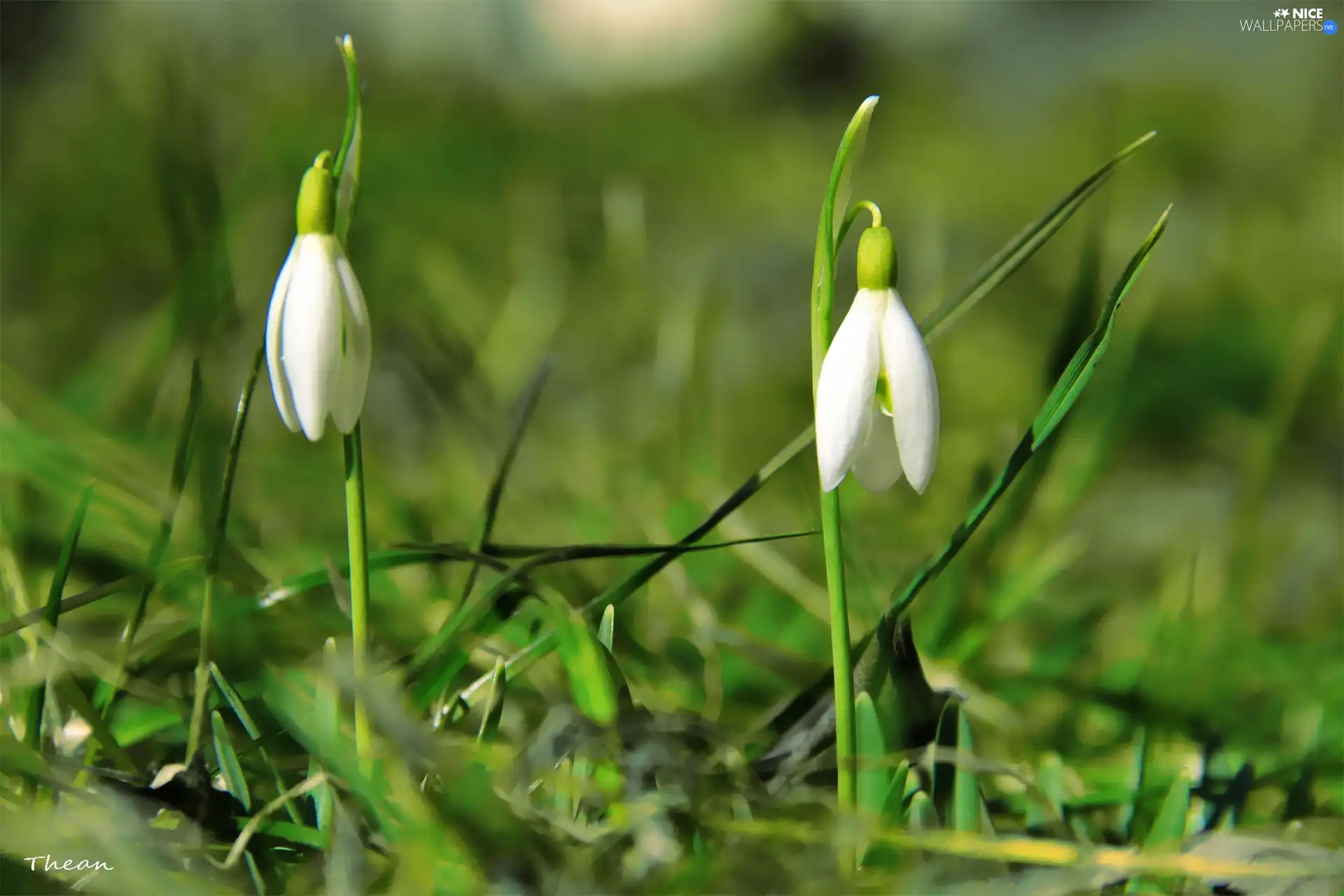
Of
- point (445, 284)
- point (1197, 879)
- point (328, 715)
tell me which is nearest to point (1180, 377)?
point (445, 284)

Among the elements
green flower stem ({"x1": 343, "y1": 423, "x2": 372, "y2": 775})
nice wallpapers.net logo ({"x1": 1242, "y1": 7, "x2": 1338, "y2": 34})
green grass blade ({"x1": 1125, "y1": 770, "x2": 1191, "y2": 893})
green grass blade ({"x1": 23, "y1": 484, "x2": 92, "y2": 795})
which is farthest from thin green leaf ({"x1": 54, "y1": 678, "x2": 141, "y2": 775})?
nice wallpapers.net logo ({"x1": 1242, "y1": 7, "x2": 1338, "y2": 34})

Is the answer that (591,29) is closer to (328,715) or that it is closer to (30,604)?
(30,604)

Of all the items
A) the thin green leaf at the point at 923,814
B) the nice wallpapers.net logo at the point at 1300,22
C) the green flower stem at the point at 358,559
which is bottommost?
the thin green leaf at the point at 923,814

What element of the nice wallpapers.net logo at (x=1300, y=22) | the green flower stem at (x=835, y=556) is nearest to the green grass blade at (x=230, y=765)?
the green flower stem at (x=835, y=556)

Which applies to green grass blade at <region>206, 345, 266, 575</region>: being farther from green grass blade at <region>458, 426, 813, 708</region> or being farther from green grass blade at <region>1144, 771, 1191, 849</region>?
green grass blade at <region>1144, 771, 1191, 849</region>

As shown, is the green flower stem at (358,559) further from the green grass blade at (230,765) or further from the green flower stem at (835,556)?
the green flower stem at (835,556)

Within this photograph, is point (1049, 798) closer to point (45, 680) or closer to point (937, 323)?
point (937, 323)
